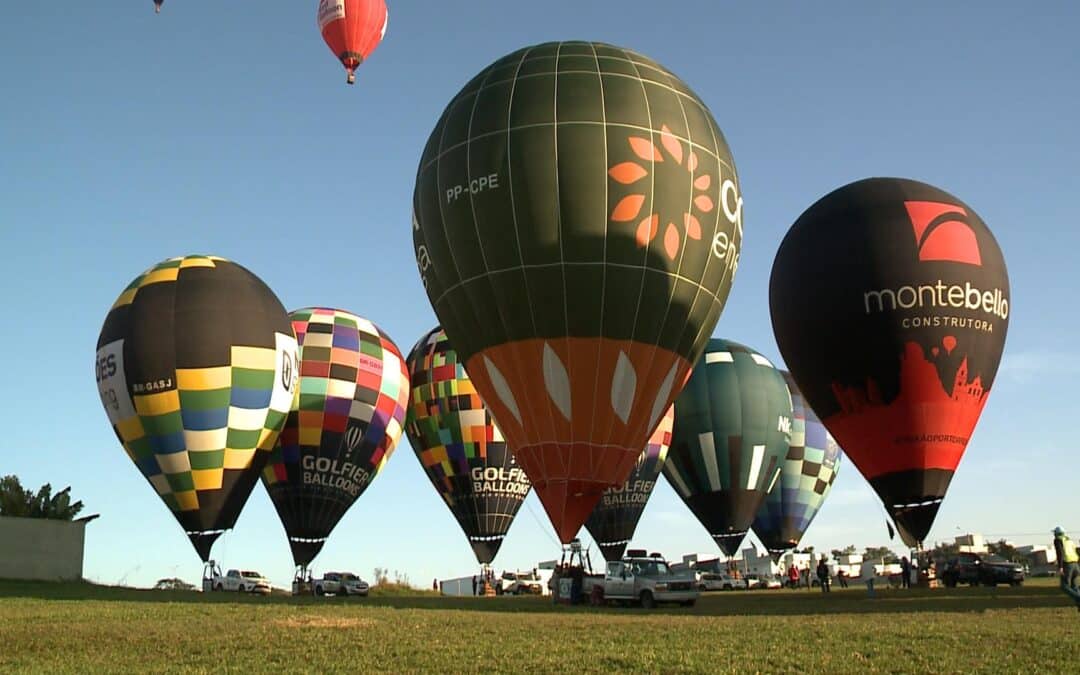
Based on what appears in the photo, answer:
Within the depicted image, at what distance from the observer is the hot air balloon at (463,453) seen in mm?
39594

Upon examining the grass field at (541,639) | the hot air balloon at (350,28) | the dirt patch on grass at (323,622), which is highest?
the hot air balloon at (350,28)

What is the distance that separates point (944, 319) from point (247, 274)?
68.4ft

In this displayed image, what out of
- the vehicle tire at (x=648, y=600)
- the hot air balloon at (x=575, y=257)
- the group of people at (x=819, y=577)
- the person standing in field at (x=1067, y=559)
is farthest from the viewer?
the group of people at (x=819, y=577)

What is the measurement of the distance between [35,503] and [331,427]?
10814mm

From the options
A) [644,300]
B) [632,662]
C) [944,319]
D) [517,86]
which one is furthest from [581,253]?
[632,662]

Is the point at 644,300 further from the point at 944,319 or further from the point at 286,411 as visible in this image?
the point at 286,411

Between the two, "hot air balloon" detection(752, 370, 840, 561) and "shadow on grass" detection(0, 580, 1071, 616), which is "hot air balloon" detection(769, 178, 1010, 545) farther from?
"hot air balloon" detection(752, 370, 840, 561)

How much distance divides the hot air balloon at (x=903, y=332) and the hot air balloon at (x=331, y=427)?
1590 centimetres

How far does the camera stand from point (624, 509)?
44906mm

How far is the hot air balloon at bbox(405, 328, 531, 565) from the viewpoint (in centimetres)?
3959

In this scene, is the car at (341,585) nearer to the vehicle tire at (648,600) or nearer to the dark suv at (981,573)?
the vehicle tire at (648,600)

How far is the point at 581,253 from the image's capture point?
2259 centimetres

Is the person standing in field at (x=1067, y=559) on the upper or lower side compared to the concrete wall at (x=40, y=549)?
lower

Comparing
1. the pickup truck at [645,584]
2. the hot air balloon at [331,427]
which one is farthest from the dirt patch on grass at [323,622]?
the hot air balloon at [331,427]
